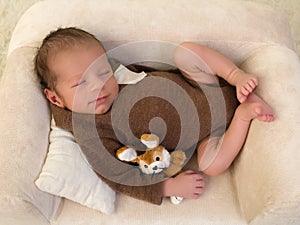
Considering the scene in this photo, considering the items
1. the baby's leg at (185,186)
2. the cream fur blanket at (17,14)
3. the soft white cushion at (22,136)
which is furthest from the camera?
the cream fur blanket at (17,14)

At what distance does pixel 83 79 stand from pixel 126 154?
8.9 inches

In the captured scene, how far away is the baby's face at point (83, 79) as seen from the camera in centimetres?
110

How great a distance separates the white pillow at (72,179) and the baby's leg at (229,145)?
10.5 inches

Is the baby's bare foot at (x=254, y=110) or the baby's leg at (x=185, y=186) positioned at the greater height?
the baby's bare foot at (x=254, y=110)

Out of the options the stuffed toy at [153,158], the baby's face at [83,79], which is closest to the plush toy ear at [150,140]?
the stuffed toy at [153,158]

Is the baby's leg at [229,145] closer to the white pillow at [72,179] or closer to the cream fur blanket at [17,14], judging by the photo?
the white pillow at [72,179]

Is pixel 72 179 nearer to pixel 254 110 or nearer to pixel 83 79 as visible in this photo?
pixel 83 79

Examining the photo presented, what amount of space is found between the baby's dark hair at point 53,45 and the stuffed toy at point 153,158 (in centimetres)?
27

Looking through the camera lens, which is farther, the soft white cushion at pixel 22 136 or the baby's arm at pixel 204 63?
the baby's arm at pixel 204 63

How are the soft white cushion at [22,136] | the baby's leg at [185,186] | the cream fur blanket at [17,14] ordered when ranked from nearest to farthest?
the soft white cushion at [22,136]
the baby's leg at [185,186]
the cream fur blanket at [17,14]

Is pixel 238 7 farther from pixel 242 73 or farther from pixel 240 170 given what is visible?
pixel 240 170

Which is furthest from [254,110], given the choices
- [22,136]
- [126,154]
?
[22,136]

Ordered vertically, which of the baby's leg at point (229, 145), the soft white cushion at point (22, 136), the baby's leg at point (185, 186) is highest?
the soft white cushion at point (22, 136)

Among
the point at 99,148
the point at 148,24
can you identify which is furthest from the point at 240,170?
the point at 148,24
